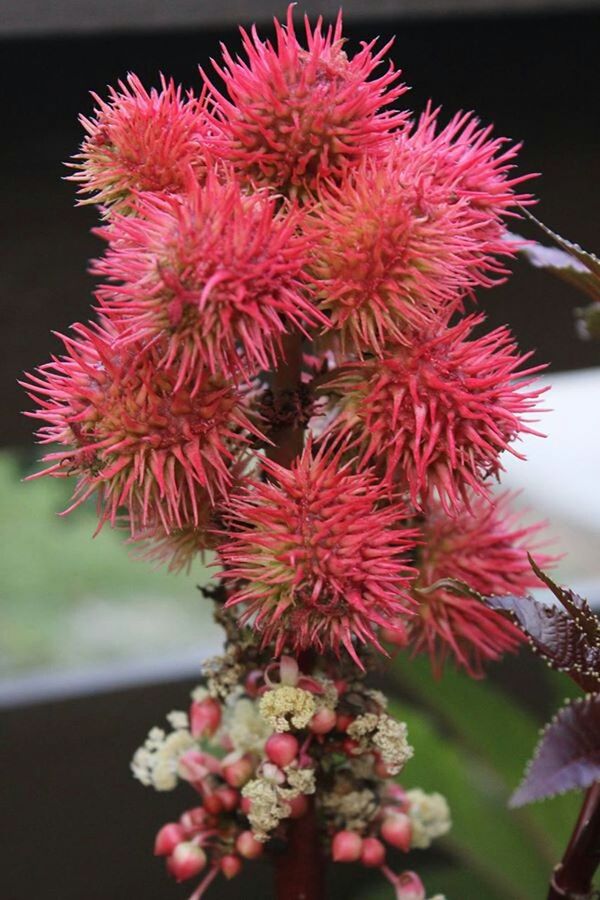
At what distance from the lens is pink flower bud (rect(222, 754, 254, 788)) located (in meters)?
0.56

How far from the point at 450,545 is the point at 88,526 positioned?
1.90m

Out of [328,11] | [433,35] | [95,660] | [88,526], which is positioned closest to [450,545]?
[328,11]

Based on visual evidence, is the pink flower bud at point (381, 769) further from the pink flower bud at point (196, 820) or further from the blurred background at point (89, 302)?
the blurred background at point (89, 302)

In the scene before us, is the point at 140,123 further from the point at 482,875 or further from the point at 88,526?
the point at 88,526

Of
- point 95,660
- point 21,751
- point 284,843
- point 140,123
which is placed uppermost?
point 140,123

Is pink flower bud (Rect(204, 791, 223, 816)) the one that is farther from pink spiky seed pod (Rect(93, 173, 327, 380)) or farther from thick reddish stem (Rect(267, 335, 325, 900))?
pink spiky seed pod (Rect(93, 173, 327, 380))

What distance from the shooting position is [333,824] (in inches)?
22.5

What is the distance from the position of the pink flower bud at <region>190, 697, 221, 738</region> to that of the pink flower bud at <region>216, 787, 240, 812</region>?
0.11 ft

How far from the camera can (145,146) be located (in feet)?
1.59

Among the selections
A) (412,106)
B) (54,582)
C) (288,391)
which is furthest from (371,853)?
(54,582)

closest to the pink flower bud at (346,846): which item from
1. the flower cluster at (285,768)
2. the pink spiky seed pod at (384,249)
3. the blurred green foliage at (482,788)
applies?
the flower cluster at (285,768)

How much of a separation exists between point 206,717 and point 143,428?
0.67 ft

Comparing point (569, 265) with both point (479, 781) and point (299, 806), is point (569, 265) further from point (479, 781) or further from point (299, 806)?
point (479, 781)

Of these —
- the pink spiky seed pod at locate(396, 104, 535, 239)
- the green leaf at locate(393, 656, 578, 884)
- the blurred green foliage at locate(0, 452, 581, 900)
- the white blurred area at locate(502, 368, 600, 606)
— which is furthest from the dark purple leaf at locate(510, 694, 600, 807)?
the white blurred area at locate(502, 368, 600, 606)
